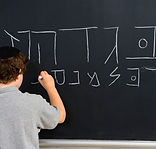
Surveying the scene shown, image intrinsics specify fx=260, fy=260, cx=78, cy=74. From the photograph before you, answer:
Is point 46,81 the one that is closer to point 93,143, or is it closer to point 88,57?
point 88,57

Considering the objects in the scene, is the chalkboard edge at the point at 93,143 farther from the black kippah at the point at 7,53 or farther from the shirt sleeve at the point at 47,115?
the black kippah at the point at 7,53

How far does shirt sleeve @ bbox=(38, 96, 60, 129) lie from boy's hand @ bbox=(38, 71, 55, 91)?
125mm

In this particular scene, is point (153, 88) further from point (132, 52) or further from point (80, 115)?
point (80, 115)

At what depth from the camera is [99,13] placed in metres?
1.30

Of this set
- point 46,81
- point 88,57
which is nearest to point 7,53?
point 46,81

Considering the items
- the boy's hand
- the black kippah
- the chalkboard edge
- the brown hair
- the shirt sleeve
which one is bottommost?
the chalkboard edge

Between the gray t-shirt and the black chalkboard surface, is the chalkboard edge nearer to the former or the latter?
the black chalkboard surface

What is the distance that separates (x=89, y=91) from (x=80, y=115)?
0.14m

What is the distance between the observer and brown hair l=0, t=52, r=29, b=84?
1.17 m

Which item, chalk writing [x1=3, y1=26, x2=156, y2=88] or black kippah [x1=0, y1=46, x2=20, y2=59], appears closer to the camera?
black kippah [x1=0, y1=46, x2=20, y2=59]

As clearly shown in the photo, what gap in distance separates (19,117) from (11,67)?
0.23 metres

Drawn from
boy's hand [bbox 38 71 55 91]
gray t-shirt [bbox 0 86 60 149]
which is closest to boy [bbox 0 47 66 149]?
gray t-shirt [bbox 0 86 60 149]

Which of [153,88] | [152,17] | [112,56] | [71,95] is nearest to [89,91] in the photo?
[71,95]

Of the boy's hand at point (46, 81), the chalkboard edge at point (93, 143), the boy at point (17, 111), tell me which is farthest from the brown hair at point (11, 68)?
the chalkboard edge at point (93, 143)
